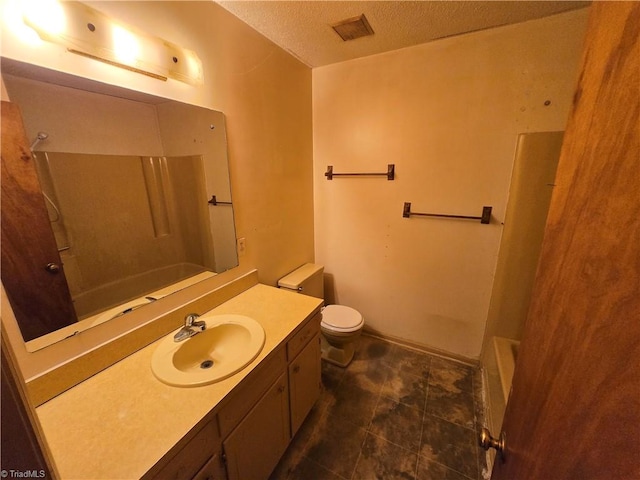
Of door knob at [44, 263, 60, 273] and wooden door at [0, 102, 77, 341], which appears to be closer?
wooden door at [0, 102, 77, 341]

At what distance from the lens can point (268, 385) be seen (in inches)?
44.8

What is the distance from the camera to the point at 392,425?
5.24ft

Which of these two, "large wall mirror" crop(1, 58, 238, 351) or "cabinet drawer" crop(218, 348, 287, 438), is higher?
"large wall mirror" crop(1, 58, 238, 351)

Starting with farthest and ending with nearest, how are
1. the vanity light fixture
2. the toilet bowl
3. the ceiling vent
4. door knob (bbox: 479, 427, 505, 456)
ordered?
the toilet bowl
the ceiling vent
the vanity light fixture
door knob (bbox: 479, 427, 505, 456)

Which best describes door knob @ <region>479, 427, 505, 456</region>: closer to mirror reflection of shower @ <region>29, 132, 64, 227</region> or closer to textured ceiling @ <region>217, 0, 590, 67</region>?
mirror reflection of shower @ <region>29, 132, 64, 227</region>

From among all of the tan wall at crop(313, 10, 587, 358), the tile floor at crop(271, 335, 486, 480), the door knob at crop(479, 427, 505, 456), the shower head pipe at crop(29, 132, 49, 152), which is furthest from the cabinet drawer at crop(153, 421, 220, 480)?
the tan wall at crop(313, 10, 587, 358)

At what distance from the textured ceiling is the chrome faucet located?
1.60m

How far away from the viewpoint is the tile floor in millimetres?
1363

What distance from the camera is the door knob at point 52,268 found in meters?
0.86

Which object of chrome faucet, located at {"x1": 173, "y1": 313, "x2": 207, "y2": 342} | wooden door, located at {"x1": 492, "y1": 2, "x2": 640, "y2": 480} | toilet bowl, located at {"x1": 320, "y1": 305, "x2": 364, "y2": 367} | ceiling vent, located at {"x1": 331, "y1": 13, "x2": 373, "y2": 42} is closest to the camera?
wooden door, located at {"x1": 492, "y1": 2, "x2": 640, "y2": 480}

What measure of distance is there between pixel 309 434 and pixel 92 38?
6.91 ft

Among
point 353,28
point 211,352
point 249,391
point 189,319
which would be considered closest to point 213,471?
point 249,391

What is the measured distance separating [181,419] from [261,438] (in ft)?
1.65

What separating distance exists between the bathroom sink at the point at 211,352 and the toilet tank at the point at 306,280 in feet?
2.16
